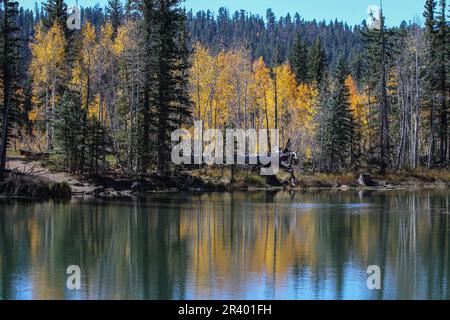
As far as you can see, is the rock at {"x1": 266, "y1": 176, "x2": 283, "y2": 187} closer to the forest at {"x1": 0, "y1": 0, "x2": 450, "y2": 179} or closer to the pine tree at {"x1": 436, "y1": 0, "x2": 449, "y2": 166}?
the forest at {"x1": 0, "y1": 0, "x2": 450, "y2": 179}

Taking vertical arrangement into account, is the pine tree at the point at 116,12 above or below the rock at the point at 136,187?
above

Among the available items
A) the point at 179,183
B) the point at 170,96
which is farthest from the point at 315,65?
the point at 179,183

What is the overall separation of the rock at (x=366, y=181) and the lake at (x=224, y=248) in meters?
13.6

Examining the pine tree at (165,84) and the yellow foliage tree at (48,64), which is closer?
the pine tree at (165,84)

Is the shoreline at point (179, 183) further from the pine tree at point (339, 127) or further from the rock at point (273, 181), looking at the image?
the pine tree at point (339, 127)

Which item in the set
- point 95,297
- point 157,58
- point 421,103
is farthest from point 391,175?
point 95,297

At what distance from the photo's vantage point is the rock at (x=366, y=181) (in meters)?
57.2

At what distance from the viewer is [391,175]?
193 ft

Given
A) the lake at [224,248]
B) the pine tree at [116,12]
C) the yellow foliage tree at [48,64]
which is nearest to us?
the lake at [224,248]

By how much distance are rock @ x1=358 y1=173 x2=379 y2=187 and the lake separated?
13.6 m

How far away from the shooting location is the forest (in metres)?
49.0

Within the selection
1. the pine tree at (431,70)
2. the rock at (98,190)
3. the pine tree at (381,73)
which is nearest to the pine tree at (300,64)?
the pine tree at (381,73)

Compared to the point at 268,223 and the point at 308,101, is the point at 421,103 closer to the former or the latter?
the point at 308,101

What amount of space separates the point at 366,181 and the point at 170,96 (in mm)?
17407
